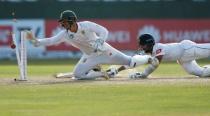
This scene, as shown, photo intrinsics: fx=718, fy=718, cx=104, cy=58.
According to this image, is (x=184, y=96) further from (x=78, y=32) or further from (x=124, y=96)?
(x=78, y=32)

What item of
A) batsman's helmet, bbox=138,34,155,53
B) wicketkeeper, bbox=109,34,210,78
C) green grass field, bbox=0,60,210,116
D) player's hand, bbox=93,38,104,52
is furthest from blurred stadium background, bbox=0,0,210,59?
green grass field, bbox=0,60,210,116

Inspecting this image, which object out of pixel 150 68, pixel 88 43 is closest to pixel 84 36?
pixel 88 43

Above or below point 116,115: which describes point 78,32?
above

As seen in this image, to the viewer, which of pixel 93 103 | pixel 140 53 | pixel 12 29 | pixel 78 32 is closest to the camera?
pixel 93 103

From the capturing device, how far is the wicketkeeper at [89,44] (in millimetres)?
16516

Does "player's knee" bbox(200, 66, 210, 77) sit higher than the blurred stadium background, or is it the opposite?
the blurred stadium background

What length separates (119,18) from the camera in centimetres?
3141

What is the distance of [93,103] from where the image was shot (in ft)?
40.3

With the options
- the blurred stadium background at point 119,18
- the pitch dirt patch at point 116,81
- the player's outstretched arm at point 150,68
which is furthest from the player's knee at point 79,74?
the blurred stadium background at point 119,18

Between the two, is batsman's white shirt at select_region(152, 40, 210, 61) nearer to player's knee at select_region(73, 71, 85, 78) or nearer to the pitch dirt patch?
the pitch dirt patch

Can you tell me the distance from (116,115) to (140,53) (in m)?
7.28

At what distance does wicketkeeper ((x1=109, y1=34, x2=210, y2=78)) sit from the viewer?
16766 mm

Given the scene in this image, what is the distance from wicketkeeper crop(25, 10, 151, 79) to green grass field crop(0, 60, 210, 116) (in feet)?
2.95

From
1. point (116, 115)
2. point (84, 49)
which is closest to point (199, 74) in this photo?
point (84, 49)
